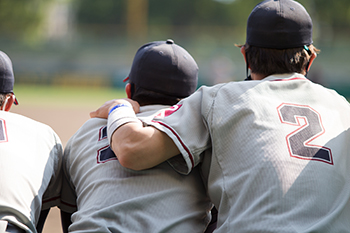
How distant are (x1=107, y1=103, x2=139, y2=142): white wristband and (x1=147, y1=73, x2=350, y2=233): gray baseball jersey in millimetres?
156

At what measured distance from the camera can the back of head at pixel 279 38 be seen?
238 cm

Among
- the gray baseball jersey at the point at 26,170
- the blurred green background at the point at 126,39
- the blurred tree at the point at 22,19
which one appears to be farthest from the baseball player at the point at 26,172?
the blurred tree at the point at 22,19

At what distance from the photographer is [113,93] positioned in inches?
1052

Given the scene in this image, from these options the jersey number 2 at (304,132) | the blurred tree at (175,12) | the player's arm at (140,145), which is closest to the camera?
the jersey number 2 at (304,132)

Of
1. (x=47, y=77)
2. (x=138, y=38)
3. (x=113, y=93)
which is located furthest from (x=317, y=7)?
(x=47, y=77)

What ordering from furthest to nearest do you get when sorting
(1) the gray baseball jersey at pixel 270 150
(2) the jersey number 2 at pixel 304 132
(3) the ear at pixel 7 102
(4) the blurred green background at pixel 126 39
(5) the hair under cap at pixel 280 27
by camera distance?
(4) the blurred green background at pixel 126 39
(3) the ear at pixel 7 102
(5) the hair under cap at pixel 280 27
(2) the jersey number 2 at pixel 304 132
(1) the gray baseball jersey at pixel 270 150

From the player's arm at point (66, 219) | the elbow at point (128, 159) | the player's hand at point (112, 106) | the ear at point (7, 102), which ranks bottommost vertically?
the player's arm at point (66, 219)

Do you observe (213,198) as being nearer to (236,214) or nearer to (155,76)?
(236,214)

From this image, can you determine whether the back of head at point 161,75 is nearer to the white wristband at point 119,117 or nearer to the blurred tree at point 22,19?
the white wristband at point 119,117

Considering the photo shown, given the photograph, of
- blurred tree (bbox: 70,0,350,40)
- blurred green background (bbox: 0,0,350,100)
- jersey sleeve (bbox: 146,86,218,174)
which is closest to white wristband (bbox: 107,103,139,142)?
jersey sleeve (bbox: 146,86,218,174)

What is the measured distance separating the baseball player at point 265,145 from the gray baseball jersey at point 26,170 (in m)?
0.50

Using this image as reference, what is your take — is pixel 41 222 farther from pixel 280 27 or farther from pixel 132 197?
pixel 280 27

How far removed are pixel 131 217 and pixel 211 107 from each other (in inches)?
25.7

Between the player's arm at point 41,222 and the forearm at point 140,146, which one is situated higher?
the forearm at point 140,146
